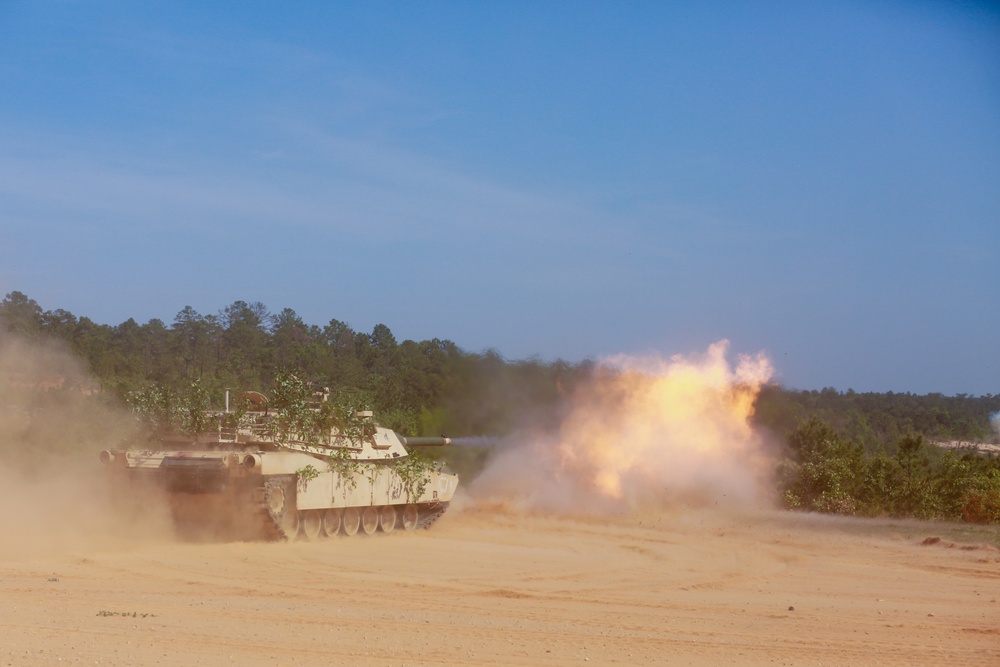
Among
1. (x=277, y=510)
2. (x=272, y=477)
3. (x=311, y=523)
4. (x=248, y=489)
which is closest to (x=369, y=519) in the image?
(x=311, y=523)

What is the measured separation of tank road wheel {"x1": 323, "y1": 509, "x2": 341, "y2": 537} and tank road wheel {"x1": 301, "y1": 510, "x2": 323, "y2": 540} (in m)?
0.15

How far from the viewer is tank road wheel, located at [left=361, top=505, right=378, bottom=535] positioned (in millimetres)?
22703

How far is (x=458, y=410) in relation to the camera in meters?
31.6

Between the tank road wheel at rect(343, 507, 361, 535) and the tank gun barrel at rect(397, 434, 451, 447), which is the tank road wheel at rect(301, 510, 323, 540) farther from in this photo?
the tank gun barrel at rect(397, 434, 451, 447)

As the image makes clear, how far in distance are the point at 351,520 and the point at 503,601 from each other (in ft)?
29.5

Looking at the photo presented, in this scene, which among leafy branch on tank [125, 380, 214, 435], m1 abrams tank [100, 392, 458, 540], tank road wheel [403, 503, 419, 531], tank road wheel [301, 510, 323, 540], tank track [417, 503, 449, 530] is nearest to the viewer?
m1 abrams tank [100, 392, 458, 540]

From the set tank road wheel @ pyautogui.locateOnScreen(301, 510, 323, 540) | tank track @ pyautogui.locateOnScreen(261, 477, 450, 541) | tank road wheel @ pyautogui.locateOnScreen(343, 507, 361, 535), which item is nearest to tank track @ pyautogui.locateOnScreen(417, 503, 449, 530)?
tank road wheel @ pyautogui.locateOnScreen(343, 507, 361, 535)

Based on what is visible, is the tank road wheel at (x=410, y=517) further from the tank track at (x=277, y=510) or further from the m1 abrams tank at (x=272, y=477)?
the tank track at (x=277, y=510)

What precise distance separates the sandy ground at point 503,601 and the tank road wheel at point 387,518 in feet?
1.03

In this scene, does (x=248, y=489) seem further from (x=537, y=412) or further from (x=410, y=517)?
(x=537, y=412)

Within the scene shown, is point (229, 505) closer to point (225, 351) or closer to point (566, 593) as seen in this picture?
point (566, 593)

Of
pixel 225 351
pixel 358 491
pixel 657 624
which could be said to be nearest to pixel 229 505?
pixel 358 491

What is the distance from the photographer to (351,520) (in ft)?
73.5

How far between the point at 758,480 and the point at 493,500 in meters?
8.07
